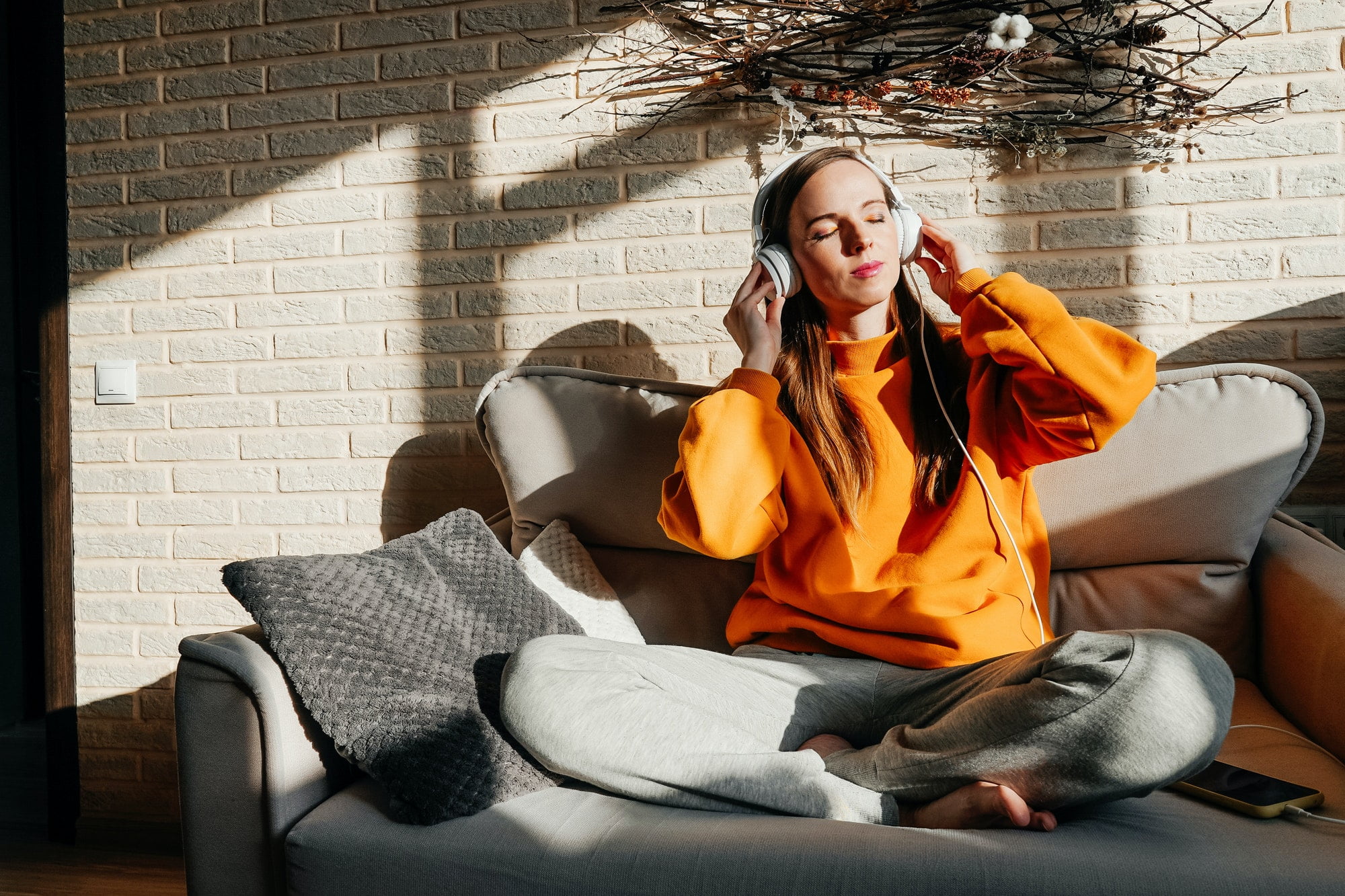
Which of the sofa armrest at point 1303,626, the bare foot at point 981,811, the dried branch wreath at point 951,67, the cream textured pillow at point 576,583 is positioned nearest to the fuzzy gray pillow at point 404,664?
the cream textured pillow at point 576,583

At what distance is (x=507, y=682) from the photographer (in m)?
1.08

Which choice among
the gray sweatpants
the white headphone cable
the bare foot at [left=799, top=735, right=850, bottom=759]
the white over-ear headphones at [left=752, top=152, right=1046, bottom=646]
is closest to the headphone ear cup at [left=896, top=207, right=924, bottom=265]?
the white over-ear headphones at [left=752, top=152, right=1046, bottom=646]

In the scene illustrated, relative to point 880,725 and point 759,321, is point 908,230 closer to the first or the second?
point 759,321

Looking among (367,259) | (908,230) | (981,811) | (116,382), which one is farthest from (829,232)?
(116,382)

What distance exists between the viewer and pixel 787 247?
1.51 metres

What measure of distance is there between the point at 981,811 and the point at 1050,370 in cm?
65

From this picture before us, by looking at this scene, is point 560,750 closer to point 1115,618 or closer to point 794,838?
point 794,838

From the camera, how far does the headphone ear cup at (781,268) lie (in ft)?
4.82

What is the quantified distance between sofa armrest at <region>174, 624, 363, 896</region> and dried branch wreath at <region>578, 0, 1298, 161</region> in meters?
1.45

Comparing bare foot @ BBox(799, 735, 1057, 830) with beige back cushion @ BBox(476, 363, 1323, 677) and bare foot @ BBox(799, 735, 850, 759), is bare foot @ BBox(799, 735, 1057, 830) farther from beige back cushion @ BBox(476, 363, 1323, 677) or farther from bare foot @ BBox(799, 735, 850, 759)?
beige back cushion @ BBox(476, 363, 1323, 677)

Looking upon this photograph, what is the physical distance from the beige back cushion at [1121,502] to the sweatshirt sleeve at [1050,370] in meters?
0.17

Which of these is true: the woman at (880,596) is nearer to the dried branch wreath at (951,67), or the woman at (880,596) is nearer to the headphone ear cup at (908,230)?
the headphone ear cup at (908,230)

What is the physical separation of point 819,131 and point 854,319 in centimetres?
54

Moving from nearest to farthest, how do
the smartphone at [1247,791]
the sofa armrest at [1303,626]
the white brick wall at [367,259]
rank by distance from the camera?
the smartphone at [1247,791] → the sofa armrest at [1303,626] → the white brick wall at [367,259]
